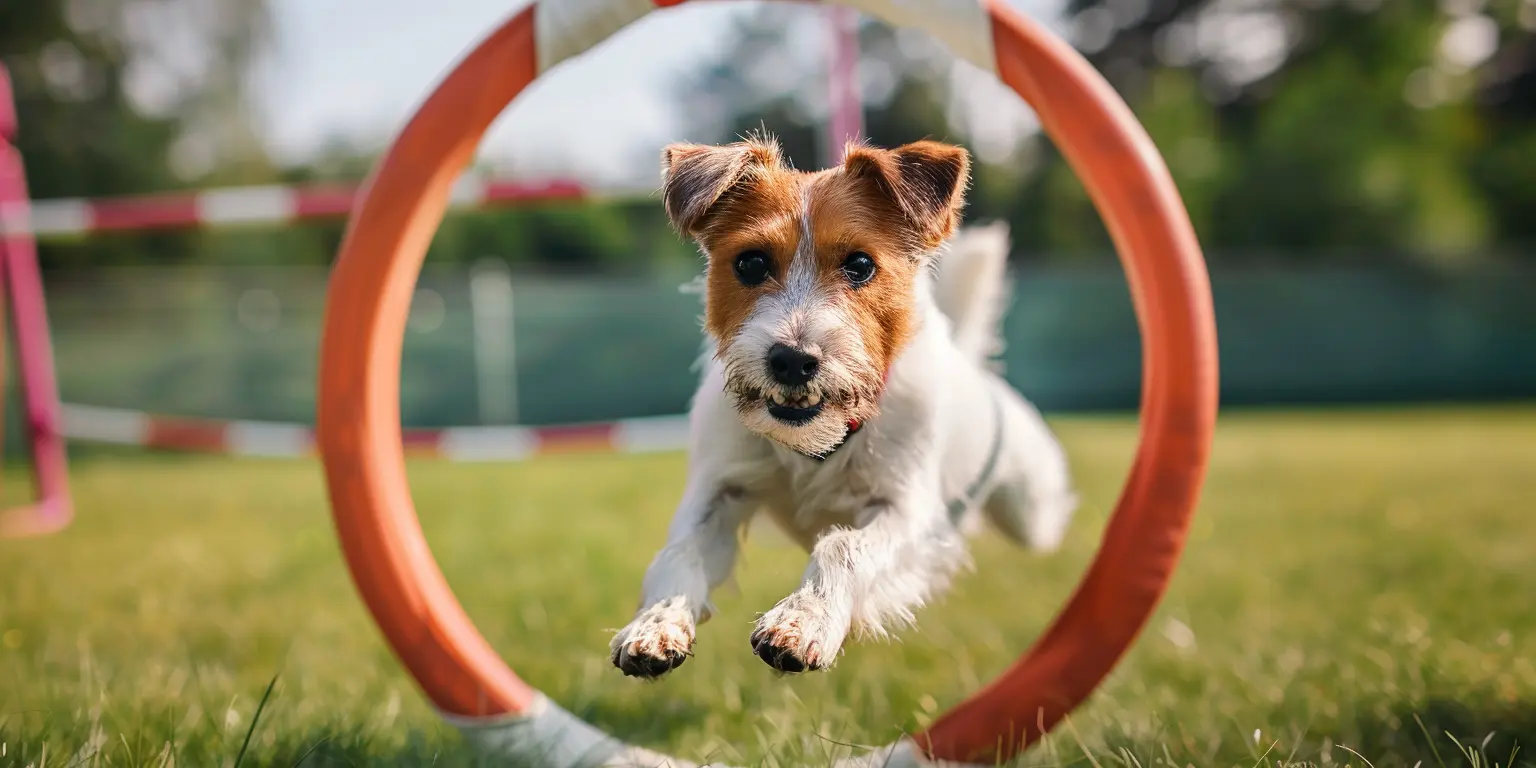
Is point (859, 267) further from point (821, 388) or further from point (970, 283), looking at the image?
point (970, 283)

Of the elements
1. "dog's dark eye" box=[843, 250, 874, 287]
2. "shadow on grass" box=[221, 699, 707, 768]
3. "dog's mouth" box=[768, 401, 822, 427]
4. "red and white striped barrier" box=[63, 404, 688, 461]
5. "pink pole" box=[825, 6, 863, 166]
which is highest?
"pink pole" box=[825, 6, 863, 166]

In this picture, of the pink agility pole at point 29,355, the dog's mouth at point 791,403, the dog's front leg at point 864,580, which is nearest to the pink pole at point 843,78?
the dog's front leg at point 864,580

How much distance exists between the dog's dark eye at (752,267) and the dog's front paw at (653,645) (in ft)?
2.69

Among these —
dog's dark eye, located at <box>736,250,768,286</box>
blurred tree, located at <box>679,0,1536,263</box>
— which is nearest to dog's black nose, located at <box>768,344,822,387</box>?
dog's dark eye, located at <box>736,250,768,286</box>

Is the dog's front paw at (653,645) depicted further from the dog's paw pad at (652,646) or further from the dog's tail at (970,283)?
the dog's tail at (970,283)

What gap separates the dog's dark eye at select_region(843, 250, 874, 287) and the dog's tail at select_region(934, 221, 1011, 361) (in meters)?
1.36

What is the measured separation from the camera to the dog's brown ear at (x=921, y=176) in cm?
266

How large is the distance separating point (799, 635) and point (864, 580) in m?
0.34

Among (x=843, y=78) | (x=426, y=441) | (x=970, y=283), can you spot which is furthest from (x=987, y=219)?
(x=970, y=283)

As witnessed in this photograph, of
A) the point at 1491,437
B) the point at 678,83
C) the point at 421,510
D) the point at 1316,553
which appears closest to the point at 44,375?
the point at 421,510

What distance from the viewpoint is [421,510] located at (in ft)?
26.1

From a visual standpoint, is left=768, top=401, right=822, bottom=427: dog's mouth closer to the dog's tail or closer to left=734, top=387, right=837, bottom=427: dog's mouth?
left=734, top=387, right=837, bottom=427: dog's mouth

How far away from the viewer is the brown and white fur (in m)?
2.42

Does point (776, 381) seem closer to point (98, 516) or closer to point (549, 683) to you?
point (549, 683)
